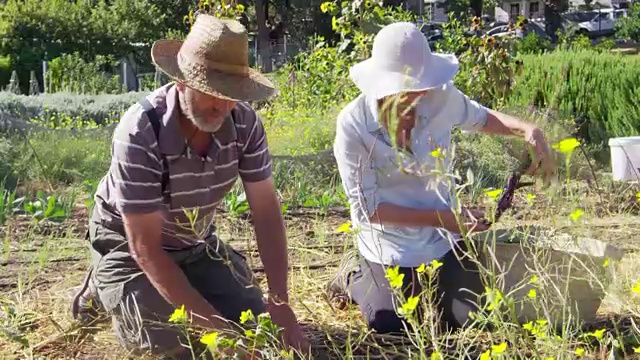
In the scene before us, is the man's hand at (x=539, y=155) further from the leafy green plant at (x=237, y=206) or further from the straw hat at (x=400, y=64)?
the leafy green plant at (x=237, y=206)

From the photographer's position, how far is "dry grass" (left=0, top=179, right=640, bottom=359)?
266 centimetres

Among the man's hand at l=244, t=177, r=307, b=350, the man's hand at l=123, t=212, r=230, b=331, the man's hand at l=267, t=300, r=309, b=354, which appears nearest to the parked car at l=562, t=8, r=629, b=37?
the man's hand at l=244, t=177, r=307, b=350

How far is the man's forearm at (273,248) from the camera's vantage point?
278 cm

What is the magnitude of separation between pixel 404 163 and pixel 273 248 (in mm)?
497

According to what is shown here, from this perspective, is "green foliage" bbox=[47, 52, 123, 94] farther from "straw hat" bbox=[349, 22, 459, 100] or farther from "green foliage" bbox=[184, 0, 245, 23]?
"straw hat" bbox=[349, 22, 459, 100]

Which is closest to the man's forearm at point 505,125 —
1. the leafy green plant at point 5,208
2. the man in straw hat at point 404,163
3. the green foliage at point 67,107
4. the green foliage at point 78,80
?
the man in straw hat at point 404,163

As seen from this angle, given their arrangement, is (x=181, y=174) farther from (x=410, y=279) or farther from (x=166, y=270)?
(x=410, y=279)

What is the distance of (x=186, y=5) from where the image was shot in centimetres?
3103

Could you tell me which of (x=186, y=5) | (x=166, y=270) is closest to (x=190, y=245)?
(x=166, y=270)

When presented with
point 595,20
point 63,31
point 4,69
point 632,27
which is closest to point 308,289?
point 4,69

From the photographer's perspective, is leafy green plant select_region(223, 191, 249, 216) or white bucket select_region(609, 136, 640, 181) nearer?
leafy green plant select_region(223, 191, 249, 216)

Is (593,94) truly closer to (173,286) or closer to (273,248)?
(273,248)

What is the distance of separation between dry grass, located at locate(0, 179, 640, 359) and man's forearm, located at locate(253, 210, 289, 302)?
0.13 meters

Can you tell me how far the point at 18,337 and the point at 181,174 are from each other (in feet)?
2.18
